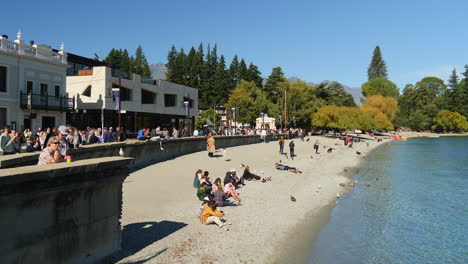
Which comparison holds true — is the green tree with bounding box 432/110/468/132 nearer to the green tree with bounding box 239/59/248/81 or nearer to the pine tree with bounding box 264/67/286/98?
the pine tree with bounding box 264/67/286/98

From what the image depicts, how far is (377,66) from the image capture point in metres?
152

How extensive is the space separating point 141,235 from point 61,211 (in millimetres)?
3784

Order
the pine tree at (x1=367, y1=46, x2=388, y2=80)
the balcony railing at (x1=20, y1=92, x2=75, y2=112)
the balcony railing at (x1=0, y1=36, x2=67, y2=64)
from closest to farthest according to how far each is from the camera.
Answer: the balcony railing at (x1=0, y1=36, x2=67, y2=64) < the balcony railing at (x1=20, y1=92, x2=75, y2=112) < the pine tree at (x1=367, y1=46, x2=388, y2=80)

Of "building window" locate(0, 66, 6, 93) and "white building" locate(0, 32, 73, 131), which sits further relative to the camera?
"white building" locate(0, 32, 73, 131)

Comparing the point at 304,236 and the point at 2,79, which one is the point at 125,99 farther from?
the point at 304,236

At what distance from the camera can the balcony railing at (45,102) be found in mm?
27797

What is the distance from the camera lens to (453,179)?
31.6 metres

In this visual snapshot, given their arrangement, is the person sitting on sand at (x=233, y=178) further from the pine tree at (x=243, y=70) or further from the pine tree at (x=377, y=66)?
the pine tree at (x=377, y=66)

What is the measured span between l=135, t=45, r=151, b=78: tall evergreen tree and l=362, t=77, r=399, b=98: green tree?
236ft

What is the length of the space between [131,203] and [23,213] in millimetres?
7604

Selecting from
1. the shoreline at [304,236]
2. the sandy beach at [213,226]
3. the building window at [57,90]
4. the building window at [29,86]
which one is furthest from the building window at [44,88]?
the shoreline at [304,236]

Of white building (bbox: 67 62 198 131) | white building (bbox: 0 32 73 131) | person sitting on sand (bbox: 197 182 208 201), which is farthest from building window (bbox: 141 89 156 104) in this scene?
person sitting on sand (bbox: 197 182 208 201)

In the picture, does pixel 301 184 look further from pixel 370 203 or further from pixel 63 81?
pixel 63 81

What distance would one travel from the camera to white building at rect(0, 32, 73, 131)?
26812mm
